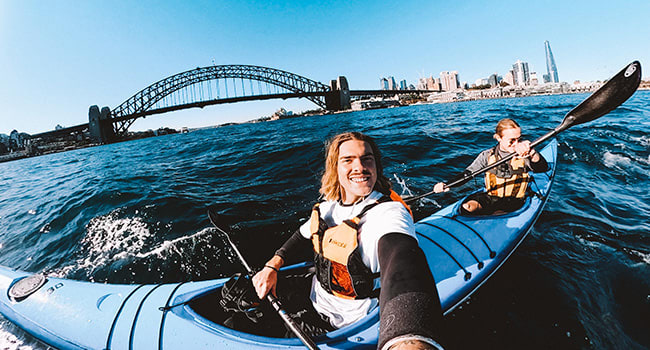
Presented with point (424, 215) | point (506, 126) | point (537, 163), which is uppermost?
point (506, 126)

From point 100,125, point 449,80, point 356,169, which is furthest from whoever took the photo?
point 449,80

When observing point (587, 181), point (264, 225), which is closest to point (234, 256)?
point (264, 225)

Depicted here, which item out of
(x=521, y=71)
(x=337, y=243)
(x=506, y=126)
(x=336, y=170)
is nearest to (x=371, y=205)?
(x=337, y=243)

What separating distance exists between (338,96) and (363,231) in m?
73.4

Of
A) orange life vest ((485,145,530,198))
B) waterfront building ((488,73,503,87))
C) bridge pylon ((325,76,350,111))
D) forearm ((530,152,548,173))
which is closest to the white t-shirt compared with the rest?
forearm ((530,152,548,173))

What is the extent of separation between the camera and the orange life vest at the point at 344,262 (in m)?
1.50

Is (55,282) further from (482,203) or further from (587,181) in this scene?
(587,181)

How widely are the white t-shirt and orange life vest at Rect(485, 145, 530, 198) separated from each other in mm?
3289

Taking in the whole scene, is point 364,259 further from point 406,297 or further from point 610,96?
point 610,96

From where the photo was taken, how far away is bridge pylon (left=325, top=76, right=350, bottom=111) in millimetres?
70438

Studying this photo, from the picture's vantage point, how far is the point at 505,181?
148 inches

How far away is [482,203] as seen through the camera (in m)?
3.81

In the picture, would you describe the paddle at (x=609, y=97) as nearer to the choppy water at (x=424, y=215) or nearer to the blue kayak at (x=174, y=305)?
the blue kayak at (x=174, y=305)

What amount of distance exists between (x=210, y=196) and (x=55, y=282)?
12.4 ft
